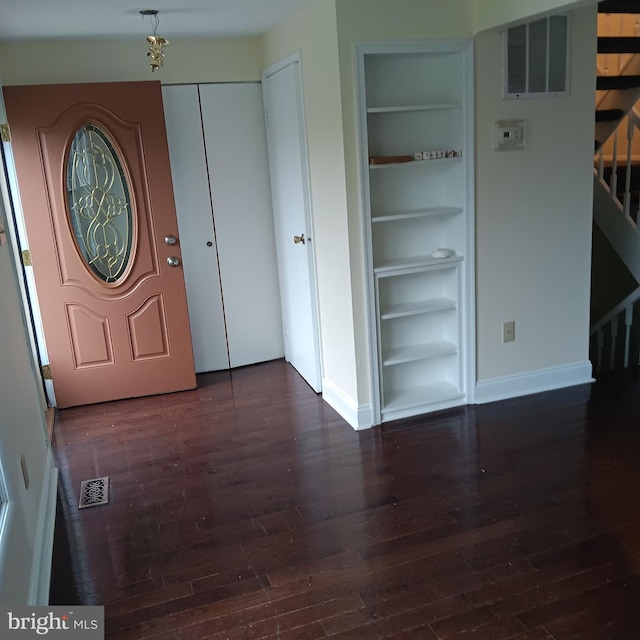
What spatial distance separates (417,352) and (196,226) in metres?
1.84

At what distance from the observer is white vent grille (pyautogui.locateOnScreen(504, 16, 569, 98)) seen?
133 inches

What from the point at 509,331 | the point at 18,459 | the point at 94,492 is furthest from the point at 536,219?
the point at 18,459

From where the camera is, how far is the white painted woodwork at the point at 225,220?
4305 millimetres

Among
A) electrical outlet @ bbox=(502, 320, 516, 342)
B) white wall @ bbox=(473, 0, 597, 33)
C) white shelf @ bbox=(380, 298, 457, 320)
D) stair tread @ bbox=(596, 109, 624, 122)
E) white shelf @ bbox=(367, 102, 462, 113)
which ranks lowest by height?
electrical outlet @ bbox=(502, 320, 516, 342)

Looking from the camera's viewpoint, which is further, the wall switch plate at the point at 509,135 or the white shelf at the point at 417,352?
the white shelf at the point at 417,352

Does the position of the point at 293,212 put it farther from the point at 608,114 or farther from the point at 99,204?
the point at 608,114

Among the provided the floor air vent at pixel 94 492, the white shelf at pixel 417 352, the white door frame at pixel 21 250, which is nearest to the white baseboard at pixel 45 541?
the floor air vent at pixel 94 492

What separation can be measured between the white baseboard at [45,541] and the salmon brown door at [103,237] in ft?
3.55

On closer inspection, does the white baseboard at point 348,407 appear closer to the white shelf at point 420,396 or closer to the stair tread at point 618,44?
the white shelf at point 420,396

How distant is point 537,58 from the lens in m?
3.42

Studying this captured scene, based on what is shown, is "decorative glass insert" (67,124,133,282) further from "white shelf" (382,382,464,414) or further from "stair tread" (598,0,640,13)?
"stair tread" (598,0,640,13)

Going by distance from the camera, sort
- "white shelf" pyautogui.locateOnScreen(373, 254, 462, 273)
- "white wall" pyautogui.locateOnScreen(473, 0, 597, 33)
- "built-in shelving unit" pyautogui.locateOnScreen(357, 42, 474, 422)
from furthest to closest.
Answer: "white shelf" pyautogui.locateOnScreen(373, 254, 462, 273) < "built-in shelving unit" pyautogui.locateOnScreen(357, 42, 474, 422) < "white wall" pyautogui.locateOnScreen(473, 0, 597, 33)

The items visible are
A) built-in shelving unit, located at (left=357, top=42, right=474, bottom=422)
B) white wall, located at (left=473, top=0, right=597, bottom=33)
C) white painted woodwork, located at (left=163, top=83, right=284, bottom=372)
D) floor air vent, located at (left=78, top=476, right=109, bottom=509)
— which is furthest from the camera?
white painted woodwork, located at (left=163, top=83, right=284, bottom=372)

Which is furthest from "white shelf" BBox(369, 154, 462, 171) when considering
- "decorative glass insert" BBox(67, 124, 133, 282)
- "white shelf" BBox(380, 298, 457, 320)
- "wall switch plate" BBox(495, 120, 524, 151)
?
"decorative glass insert" BBox(67, 124, 133, 282)
